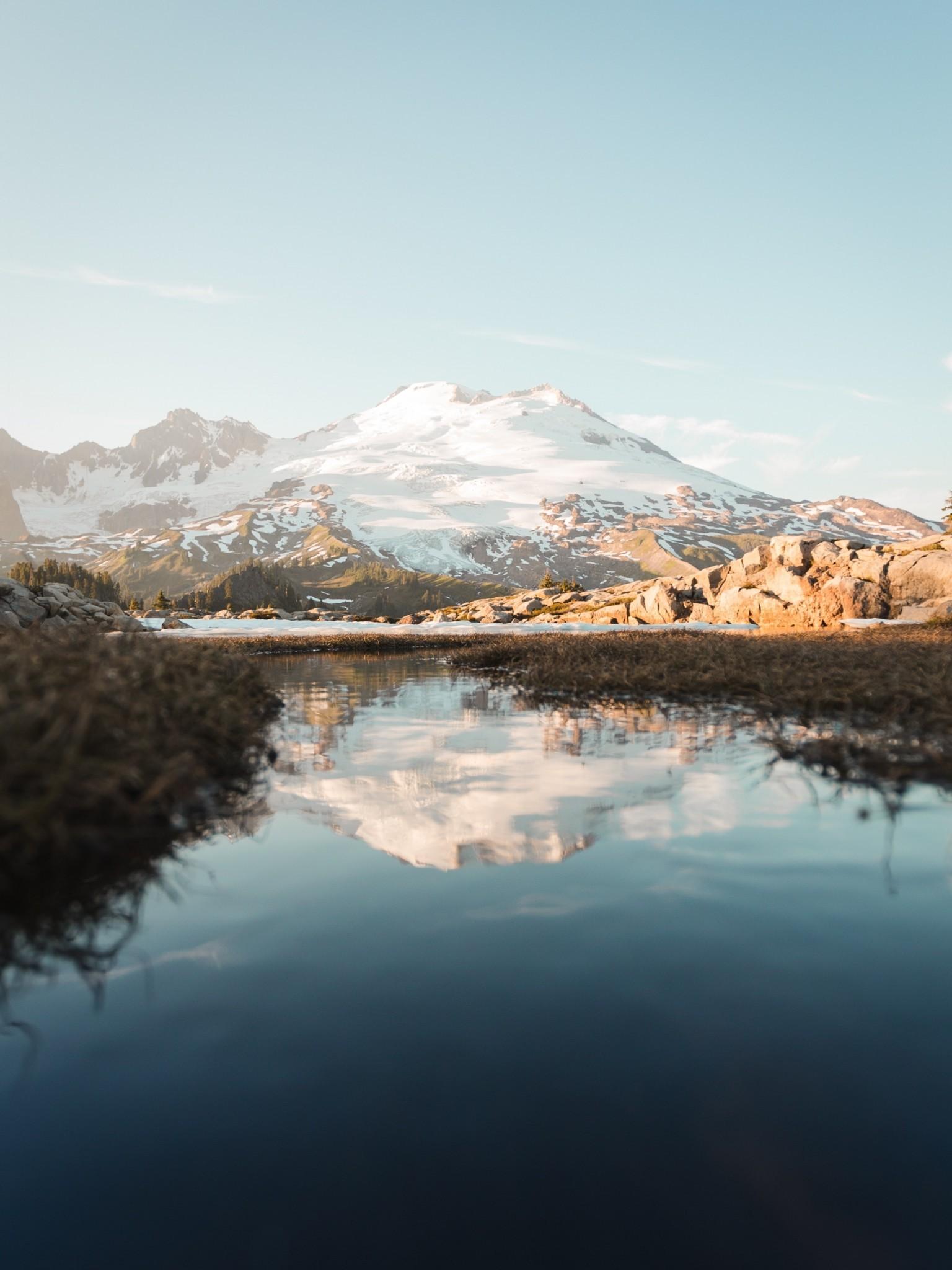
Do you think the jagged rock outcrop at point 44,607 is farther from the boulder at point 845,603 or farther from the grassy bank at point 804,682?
the boulder at point 845,603

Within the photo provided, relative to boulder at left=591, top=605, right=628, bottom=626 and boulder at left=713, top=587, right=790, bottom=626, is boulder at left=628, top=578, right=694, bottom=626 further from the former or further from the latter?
boulder at left=713, top=587, right=790, bottom=626

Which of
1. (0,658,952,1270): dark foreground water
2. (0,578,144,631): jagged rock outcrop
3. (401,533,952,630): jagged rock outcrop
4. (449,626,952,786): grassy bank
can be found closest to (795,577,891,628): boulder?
(401,533,952,630): jagged rock outcrop

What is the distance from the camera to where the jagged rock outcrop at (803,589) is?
48094mm

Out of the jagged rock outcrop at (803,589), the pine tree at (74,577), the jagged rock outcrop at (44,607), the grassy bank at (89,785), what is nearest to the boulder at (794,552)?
the jagged rock outcrop at (803,589)

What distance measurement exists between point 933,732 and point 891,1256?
439 inches

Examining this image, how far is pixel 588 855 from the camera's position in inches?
314

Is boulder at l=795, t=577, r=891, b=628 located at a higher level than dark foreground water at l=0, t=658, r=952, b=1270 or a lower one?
higher

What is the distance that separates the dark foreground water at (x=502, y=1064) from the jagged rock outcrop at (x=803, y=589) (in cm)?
4420

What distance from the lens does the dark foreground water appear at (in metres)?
3.29

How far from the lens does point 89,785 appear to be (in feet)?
19.6

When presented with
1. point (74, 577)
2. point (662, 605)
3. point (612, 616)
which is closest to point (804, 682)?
point (662, 605)

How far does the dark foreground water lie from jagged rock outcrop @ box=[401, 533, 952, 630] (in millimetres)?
44198

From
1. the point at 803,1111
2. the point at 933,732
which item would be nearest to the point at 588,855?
the point at 803,1111

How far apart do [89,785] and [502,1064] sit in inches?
156
